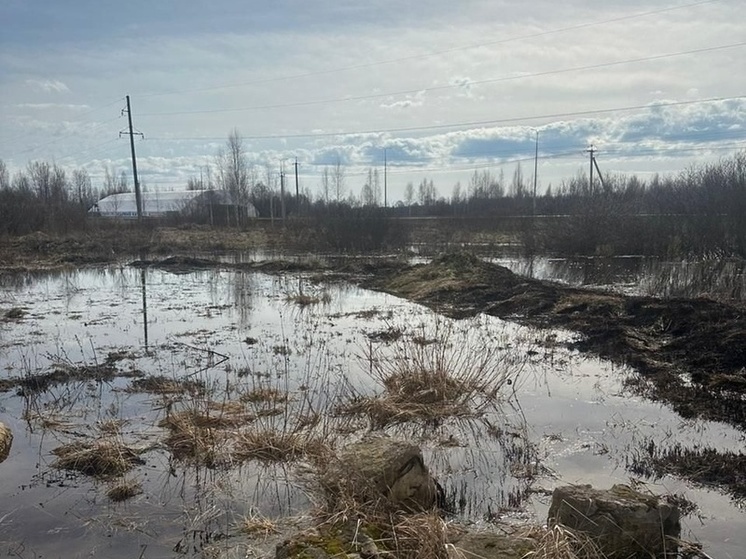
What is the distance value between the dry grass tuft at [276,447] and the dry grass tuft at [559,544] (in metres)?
2.60

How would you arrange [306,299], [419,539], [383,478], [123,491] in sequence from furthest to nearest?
[306,299], [123,491], [383,478], [419,539]

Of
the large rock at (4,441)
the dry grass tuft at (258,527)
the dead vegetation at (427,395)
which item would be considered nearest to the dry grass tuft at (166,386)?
the large rock at (4,441)

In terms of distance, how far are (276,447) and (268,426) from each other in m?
0.53

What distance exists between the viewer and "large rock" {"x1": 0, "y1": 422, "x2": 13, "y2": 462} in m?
6.62

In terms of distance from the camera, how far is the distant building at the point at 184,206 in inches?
2233

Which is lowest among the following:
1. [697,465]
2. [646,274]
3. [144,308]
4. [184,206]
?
[646,274]

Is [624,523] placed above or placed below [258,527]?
above

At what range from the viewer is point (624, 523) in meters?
4.38

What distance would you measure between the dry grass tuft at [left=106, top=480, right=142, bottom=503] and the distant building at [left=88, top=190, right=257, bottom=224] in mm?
47396

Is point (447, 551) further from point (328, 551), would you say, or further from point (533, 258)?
point (533, 258)

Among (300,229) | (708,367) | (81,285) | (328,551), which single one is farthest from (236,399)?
(300,229)

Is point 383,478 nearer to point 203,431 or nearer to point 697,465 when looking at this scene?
point 203,431

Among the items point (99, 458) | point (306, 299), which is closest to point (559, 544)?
point (99, 458)

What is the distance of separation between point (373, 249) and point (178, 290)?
51.8 feet
